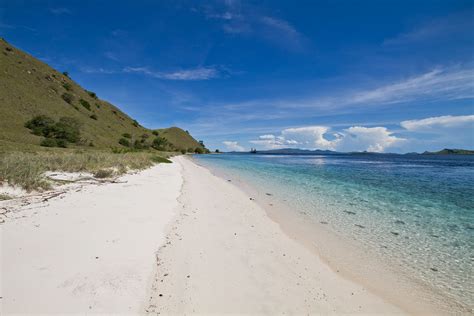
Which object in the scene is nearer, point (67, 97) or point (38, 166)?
point (38, 166)

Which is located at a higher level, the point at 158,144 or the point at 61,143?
the point at 158,144

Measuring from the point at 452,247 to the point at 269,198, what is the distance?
7691 mm

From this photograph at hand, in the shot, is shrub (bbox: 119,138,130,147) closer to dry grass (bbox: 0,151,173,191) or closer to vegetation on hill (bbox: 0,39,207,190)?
vegetation on hill (bbox: 0,39,207,190)

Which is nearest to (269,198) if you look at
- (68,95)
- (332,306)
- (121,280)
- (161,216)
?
A: (161,216)

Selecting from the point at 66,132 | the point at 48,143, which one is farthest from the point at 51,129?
the point at 48,143

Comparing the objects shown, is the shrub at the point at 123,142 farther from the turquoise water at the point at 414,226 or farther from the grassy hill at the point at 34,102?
the turquoise water at the point at 414,226

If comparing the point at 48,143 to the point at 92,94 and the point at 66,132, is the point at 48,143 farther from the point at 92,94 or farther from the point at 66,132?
the point at 92,94

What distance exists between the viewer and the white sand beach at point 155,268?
3.20 meters

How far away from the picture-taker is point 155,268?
4.11 m

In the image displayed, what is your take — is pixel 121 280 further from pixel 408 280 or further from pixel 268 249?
pixel 408 280

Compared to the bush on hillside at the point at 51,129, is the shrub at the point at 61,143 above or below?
below

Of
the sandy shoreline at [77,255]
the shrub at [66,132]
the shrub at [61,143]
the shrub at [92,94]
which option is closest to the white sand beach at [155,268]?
the sandy shoreline at [77,255]

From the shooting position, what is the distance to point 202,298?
3520mm

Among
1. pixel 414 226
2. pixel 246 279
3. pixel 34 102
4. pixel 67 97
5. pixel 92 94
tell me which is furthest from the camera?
pixel 92 94
